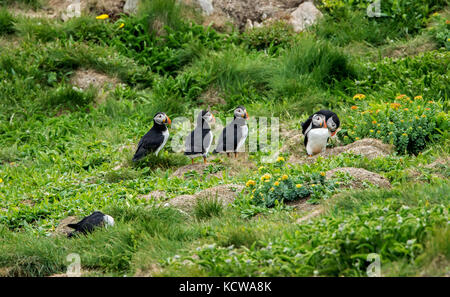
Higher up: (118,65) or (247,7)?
(247,7)

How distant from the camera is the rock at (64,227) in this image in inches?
250

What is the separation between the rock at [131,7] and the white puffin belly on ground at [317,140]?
5603mm

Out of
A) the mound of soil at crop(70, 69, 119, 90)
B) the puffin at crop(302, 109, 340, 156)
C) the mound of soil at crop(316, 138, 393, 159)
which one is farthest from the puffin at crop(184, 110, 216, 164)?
the mound of soil at crop(70, 69, 119, 90)

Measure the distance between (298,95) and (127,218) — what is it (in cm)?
465

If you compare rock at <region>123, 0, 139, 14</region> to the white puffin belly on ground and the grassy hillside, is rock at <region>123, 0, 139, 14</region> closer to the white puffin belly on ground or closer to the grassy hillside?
the grassy hillside

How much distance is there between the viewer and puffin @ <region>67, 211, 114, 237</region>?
5.85m

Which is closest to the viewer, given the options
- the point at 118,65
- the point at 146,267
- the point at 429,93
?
the point at 146,267

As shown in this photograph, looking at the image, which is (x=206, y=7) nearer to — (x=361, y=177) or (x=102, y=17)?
(x=102, y=17)

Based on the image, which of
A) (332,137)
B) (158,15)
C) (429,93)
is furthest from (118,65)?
(429,93)

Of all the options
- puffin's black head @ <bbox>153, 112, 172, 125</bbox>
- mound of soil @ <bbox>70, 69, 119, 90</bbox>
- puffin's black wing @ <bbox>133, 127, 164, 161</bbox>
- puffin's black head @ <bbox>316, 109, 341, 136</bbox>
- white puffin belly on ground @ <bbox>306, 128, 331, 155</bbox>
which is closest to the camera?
white puffin belly on ground @ <bbox>306, 128, 331, 155</bbox>

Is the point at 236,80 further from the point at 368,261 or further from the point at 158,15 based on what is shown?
the point at 368,261

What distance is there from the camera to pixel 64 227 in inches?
257

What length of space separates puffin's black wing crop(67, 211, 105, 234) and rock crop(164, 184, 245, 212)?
2.38ft
